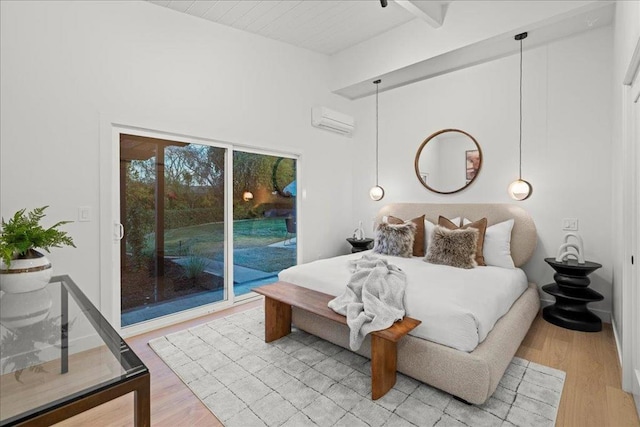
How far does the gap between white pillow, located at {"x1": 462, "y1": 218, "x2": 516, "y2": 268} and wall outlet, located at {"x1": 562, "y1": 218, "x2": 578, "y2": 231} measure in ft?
1.52

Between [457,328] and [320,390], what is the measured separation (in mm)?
936

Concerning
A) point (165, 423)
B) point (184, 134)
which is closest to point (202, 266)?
point (184, 134)

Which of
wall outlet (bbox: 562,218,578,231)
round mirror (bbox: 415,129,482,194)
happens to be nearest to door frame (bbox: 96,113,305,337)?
round mirror (bbox: 415,129,482,194)

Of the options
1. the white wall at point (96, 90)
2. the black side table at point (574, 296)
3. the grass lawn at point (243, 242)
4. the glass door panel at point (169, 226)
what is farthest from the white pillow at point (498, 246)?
the glass door panel at point (169, 226)

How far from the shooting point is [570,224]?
315 centimetres

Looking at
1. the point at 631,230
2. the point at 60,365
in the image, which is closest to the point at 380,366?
the point at 60,365

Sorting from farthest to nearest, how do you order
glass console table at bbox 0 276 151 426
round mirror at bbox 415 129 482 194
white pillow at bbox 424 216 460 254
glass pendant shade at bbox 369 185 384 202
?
glass pendant shade at bbox 369 185 384 202 < round mirror at bbox 415 129 482 194 < white pillow at bbox 424 216 460 254 < glass console table at bbox 0 276 151 426

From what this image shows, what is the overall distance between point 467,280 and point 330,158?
2792 mm

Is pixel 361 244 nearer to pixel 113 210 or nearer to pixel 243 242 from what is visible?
pixel 243 242

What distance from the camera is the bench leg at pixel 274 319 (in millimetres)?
2646

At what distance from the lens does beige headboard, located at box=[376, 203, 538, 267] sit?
328 cm

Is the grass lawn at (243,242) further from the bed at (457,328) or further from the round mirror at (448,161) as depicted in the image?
the round mirror at (448,161)

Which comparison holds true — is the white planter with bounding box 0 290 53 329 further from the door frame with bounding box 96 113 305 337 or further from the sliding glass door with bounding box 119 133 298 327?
the sliding glass door with bounding box 119 133 298 327

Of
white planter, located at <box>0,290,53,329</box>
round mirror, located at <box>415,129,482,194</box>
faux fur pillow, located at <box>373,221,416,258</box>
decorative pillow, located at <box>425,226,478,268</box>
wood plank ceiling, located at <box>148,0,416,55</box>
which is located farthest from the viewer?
round mirror, located at <box>415,129,482,194</box>
